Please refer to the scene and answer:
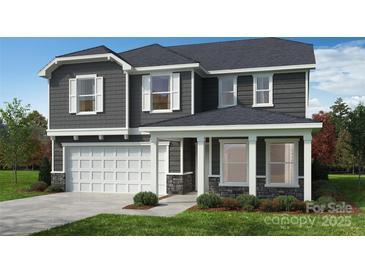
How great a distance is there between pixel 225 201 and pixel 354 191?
930cm

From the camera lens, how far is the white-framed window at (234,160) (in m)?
16.0

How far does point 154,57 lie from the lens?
1772cm

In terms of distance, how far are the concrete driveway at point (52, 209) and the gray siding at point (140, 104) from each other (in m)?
3.52

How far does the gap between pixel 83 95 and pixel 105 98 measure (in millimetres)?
1224


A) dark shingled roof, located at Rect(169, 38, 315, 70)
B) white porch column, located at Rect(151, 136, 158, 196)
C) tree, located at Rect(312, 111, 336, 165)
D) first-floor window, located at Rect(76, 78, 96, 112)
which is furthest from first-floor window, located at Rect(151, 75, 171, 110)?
tree, located at Rect(312, 111, 336, 165)

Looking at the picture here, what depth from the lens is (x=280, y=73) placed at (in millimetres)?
16672

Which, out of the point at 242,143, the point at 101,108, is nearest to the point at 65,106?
the point at 101,108

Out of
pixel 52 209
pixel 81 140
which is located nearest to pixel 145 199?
pixel 52 209

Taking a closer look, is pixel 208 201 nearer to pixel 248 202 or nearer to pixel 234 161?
pixel 248 202

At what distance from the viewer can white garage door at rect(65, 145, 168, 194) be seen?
57.1ft

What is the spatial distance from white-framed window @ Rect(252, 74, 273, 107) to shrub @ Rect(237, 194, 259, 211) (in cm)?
569

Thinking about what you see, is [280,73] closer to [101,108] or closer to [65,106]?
[101,108]
